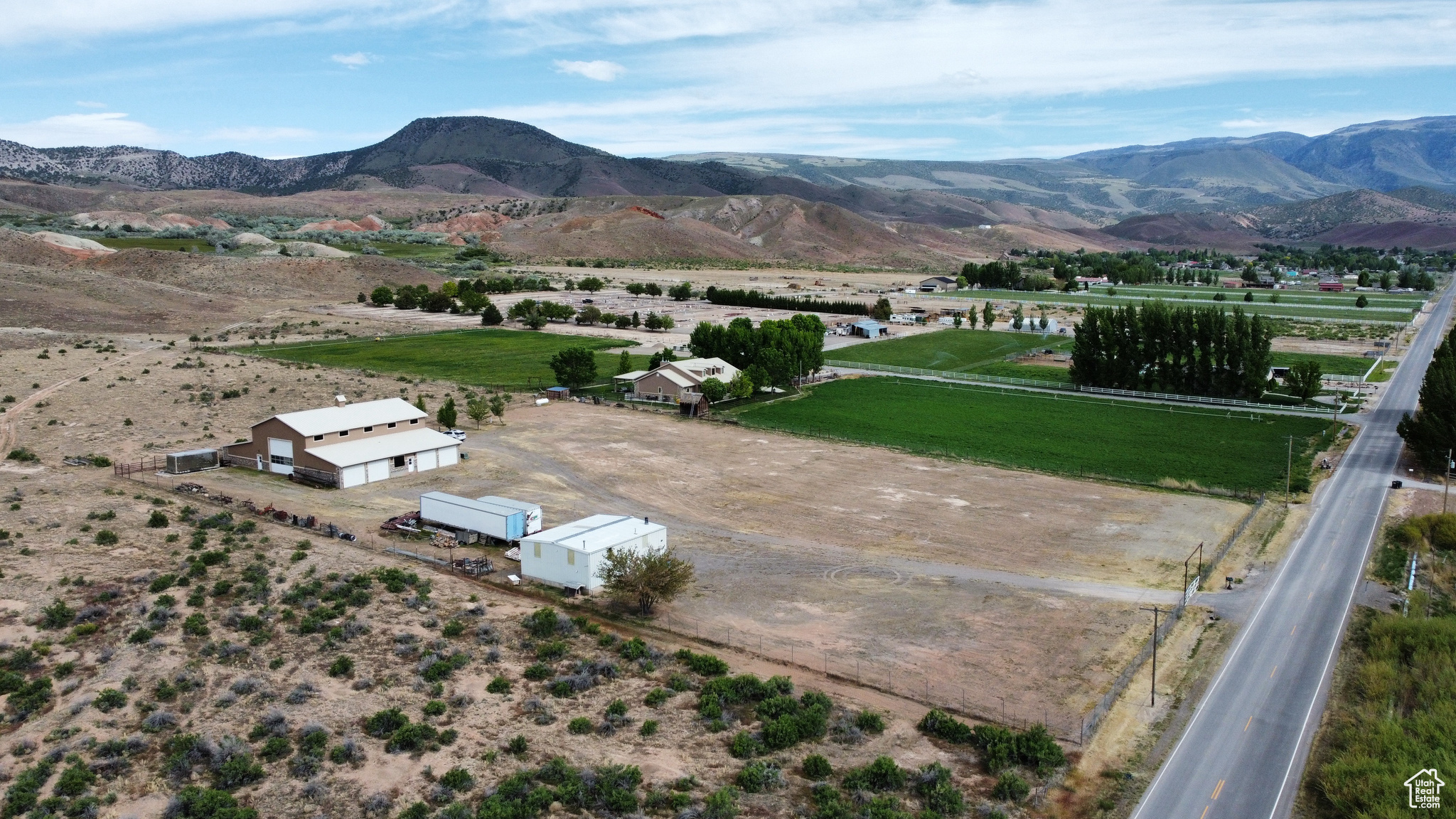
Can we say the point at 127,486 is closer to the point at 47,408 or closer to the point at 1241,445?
the point at 47,408

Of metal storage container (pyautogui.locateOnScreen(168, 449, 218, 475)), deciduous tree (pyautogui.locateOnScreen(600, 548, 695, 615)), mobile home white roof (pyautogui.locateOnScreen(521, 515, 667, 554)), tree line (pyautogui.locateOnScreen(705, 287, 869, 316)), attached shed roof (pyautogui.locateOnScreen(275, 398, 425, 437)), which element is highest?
tree line (pyautogui.locateOnScreen(705, 287, 869, 316))

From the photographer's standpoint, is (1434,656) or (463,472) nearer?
(1434,656)

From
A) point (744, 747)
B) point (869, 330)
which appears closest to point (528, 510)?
point (744, 747)

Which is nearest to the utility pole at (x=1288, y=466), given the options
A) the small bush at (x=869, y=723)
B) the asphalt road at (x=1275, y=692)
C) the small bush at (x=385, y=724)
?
the asphalt road at (x=1275, y=692)

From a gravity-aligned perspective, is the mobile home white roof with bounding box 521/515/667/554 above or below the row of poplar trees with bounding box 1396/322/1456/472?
below

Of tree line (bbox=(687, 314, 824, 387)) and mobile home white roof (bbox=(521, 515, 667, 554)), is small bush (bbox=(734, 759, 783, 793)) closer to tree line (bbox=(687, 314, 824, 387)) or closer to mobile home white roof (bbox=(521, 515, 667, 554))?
mobile home white roof (bbox=(521, 515, 667, 554))

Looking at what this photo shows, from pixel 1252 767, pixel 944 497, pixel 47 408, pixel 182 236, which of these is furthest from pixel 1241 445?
pixel 182 236

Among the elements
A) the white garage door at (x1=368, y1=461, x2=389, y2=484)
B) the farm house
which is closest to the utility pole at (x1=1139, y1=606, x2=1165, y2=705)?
the farm house

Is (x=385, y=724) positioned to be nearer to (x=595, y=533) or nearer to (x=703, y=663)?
(x=703, y=663)
